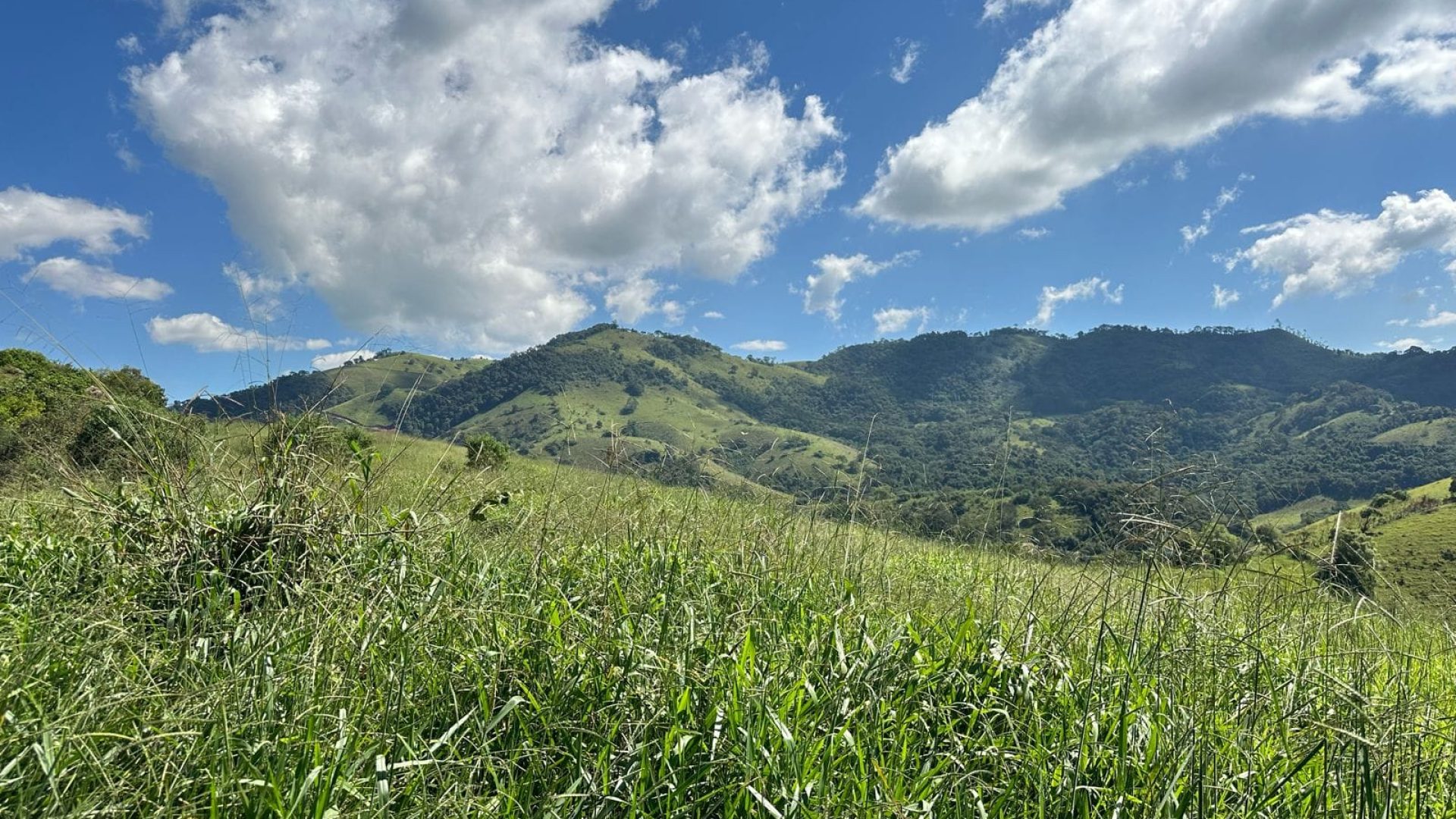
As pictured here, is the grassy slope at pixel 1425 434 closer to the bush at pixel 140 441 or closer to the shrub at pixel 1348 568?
the shrub at pixel 1348 568

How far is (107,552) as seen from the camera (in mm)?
4098

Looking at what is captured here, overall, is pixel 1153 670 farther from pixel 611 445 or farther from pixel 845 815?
pixel 611 445

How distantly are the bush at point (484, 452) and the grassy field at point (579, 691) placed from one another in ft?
10.8

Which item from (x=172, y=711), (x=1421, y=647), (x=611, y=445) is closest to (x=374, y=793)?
(x=172, y=711)

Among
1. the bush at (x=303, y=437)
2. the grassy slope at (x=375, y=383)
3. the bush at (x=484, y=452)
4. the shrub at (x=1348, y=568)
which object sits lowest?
the shrub at (x=1348, y=568)

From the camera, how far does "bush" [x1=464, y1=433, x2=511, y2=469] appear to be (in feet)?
30.8

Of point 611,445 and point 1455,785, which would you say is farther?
point 611,445

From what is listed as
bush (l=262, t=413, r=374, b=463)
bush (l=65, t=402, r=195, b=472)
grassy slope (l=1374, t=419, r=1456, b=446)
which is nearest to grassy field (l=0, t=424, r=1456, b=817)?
bush (l=262, t=413, r=374, b=463)

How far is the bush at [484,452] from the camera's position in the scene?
9.39 meters

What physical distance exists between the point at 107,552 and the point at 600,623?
3142mm

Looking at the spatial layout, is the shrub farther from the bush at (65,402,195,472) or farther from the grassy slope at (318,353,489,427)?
the bush at (65,402,195,472)

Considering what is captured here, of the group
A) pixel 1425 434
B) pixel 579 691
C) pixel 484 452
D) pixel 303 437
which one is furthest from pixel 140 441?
pixel 1425 434

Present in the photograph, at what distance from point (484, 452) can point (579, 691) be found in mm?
10316

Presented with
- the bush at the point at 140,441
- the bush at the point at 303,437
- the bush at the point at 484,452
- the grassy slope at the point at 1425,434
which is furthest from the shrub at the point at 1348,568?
the grassy slope at the point at 1425,434
